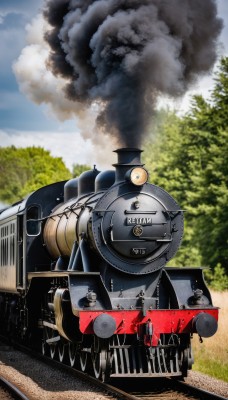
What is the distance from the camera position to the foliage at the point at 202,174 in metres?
34.1

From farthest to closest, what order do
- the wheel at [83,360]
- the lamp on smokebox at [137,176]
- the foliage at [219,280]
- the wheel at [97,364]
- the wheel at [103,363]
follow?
the foliage at [219,280]
the wheel at [83,360]
the lamp on smokebox at [137,176]
the wheel at [97,364]
the wheel at [103,363]

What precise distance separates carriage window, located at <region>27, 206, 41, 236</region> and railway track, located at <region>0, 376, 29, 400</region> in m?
4.10

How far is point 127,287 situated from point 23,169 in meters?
79.2

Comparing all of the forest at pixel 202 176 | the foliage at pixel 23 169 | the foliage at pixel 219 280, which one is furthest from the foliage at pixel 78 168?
the foliage at pixel 219 280

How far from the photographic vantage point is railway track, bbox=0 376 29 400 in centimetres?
984

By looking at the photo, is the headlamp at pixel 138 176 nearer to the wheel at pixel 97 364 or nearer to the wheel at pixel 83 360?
the wheel at pixel 97 364

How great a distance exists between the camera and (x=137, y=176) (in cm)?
1132

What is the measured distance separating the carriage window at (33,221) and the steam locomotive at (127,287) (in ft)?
6.42

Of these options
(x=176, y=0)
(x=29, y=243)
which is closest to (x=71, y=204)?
(x=29, y=243)

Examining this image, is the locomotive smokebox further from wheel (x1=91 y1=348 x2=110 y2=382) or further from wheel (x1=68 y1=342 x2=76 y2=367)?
wheel (x1=68 y1=342 x2=76 y2=367)

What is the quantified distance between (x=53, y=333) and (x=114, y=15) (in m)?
5.69

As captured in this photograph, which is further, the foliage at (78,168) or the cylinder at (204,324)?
the foliage at (78,168)

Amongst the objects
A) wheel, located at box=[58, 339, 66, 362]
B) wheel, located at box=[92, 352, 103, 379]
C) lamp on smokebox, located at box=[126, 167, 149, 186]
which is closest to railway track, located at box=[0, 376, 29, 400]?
wheel, located at box=[92, 352, 103, 379]

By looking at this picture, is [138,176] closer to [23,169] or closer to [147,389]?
[147,389]
